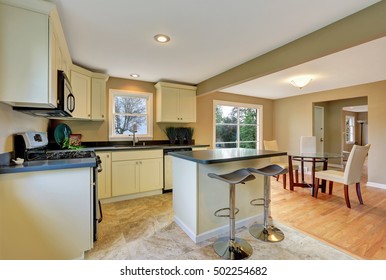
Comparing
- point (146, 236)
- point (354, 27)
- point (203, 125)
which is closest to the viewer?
point (354, 27)

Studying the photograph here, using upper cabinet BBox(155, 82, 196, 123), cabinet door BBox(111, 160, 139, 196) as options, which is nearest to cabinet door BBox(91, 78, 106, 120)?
cabinet door BBox(111, 160, 139, 196)

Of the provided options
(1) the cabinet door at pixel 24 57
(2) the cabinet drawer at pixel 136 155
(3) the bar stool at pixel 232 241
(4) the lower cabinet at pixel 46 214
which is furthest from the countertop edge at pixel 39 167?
(2) the cabinet drawer at pixel 136 155

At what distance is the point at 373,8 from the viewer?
1.55 meters

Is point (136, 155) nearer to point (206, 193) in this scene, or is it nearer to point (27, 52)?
point (206, 193)

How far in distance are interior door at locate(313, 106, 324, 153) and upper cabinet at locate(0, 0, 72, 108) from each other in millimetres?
6508

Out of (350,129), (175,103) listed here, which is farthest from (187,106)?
(350,129)

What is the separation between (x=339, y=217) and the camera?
8.11 feet

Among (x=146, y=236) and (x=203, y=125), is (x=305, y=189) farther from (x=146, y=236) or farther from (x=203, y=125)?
(x=146, y=236)

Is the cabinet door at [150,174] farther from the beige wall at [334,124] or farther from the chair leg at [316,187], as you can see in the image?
the beige wall at [334,124]

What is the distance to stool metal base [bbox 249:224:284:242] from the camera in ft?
6.43

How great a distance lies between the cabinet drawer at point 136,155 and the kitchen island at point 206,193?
3.64 ft

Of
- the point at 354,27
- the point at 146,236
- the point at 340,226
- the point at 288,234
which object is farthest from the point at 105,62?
the point at 340,226

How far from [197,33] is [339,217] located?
9.77 ft
